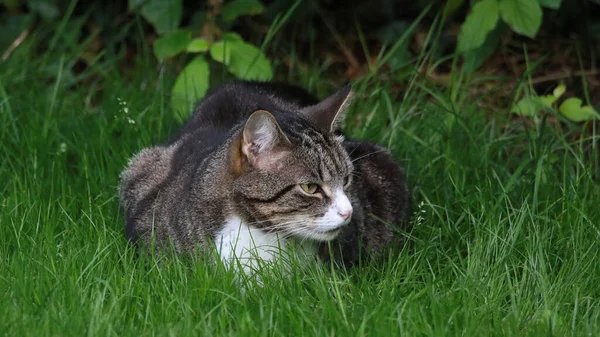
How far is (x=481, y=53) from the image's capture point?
16.2 feet

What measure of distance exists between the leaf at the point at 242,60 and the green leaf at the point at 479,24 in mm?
976

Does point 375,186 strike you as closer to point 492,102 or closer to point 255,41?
point 492,102

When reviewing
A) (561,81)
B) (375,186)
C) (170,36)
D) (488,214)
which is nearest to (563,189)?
(488,214)

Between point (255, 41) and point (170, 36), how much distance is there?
4.06ft

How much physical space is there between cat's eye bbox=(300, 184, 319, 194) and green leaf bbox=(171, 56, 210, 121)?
1.45 metres

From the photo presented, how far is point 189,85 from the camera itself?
482 centimetres

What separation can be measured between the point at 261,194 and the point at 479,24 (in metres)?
1.66

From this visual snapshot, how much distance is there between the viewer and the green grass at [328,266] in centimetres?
306

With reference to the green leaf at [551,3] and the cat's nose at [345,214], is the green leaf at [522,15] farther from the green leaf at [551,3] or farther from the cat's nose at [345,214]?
the cat's nose at [345,214]

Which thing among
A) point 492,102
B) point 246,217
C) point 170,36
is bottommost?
point 492,102

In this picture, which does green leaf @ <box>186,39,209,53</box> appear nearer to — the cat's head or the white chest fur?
the cat's head

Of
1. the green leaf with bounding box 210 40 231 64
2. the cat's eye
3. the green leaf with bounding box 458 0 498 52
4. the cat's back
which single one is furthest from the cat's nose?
the green leaf with bounding box 210 40 231 64

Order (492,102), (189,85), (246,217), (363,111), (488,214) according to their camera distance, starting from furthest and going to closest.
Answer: (492,102)
(363,111)
(189,85)
(488,214)
(246,217)

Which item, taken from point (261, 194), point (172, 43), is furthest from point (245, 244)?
point (172, 43)
